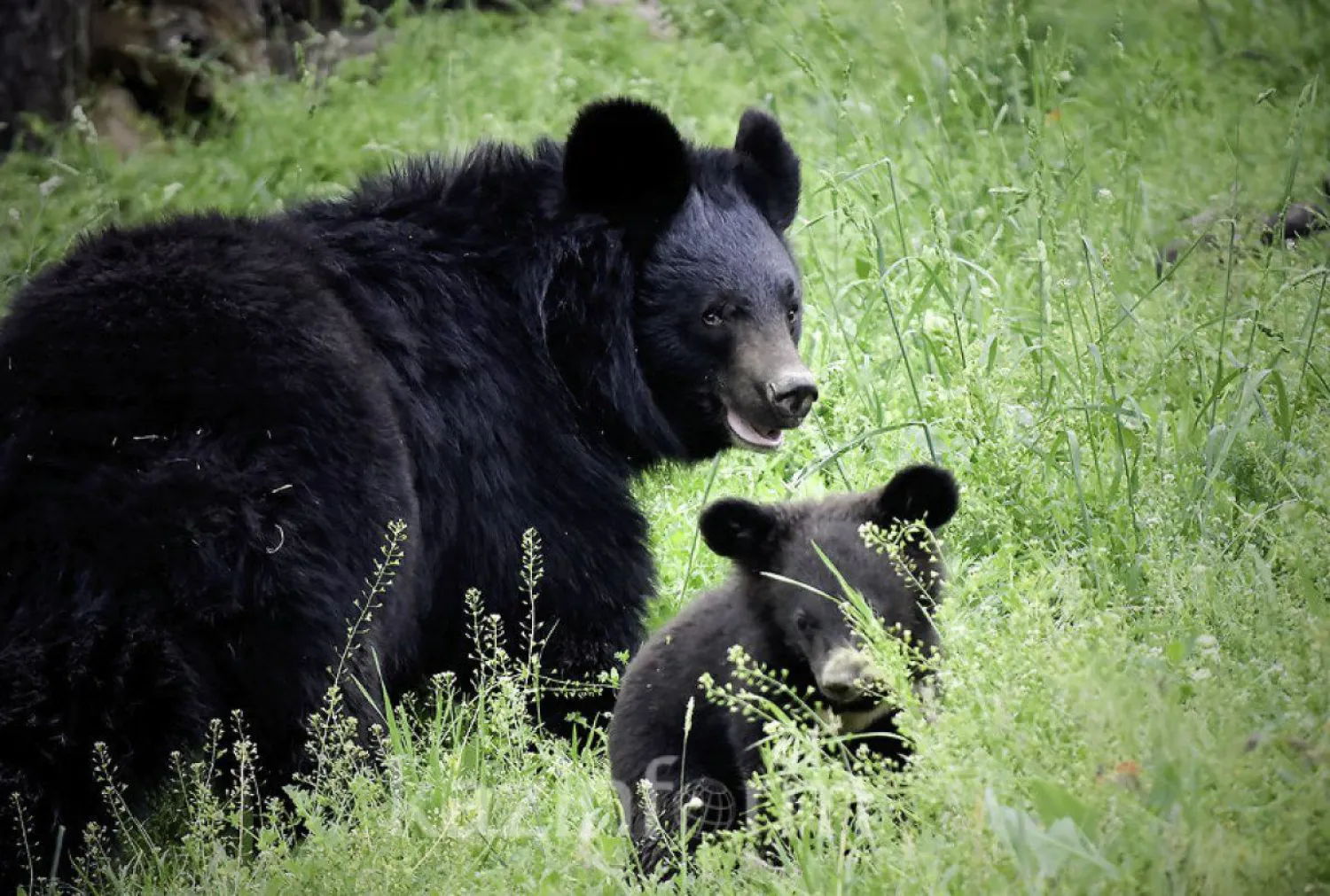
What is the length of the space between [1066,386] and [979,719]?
244 cm

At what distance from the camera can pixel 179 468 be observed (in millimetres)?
3936

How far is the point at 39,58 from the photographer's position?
29.1ft

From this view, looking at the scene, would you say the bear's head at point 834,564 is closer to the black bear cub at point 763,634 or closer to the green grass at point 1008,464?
the black bear cub at point 763,634

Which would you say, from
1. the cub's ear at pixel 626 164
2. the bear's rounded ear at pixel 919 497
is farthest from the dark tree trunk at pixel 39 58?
the bear's rounded ear at pixel 919 497

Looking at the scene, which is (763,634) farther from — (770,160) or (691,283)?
(770,160)

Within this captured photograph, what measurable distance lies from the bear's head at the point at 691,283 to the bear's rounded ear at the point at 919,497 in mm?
1246

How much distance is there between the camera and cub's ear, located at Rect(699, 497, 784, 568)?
3.86 m

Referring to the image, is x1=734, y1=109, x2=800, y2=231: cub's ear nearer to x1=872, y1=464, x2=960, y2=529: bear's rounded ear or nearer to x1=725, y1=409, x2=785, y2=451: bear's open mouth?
x1=725, y1=409, x2=785, y2=451: bear's open mouth

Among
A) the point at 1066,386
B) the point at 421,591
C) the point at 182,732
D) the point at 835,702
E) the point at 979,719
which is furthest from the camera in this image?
the point at 1066,386

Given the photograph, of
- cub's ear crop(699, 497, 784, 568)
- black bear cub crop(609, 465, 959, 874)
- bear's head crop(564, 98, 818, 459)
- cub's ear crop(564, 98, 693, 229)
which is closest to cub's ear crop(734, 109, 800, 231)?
bear's head crop(564, 98, 818, 459)

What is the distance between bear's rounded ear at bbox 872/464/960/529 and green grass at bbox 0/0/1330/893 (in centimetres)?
30

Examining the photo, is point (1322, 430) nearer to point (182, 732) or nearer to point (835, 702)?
point (835, 702)

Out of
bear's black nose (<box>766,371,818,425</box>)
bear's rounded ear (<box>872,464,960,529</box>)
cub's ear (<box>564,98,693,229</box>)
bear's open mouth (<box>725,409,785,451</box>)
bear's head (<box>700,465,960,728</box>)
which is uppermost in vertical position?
cub's ear (<box>564,98,693,229</box>)

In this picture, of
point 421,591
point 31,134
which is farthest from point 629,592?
point 31,134
